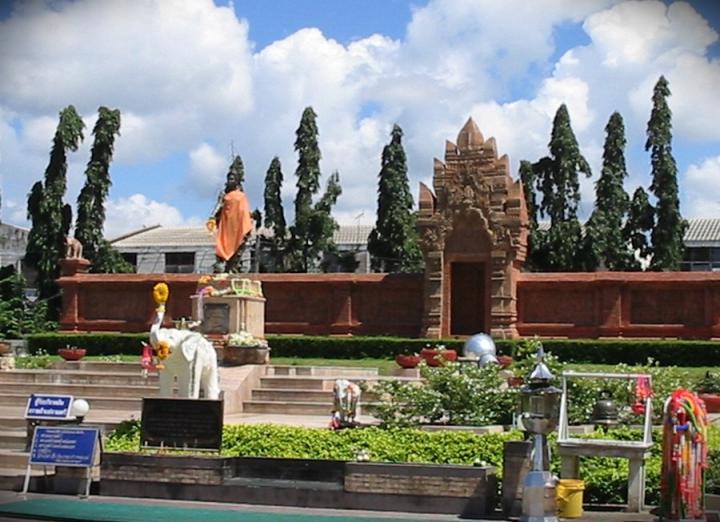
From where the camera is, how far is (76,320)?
39375 millimetres

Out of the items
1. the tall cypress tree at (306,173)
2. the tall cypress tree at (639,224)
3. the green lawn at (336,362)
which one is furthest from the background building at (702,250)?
the green lawn at (336,362)

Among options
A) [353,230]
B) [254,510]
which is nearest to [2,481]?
[254,510]

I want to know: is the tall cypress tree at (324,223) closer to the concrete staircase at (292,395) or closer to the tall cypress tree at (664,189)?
the tall cypress tree at (664,189)

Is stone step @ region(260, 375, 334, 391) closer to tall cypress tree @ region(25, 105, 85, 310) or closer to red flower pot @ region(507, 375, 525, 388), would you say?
red flower pot @ region(507, 375, 525, 388)

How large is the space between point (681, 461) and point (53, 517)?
266 inches

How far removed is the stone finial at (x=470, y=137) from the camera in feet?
116

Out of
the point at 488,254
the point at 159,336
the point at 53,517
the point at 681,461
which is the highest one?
the point at 488,254

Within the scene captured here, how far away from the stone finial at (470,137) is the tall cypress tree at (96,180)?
18.1m

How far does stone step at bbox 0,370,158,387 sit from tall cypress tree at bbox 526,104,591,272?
89.6 ft

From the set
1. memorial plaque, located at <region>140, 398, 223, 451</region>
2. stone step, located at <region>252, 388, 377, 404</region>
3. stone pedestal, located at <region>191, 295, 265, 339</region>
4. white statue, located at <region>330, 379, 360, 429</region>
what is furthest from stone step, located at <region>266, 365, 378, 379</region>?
memorial plaque, located at <region>140, 398, 223, 451</region>

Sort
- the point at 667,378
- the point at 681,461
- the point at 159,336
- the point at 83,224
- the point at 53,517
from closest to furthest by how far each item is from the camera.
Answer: the point at 681,461 → the point at 53,517 → the point at 159,336 → the point at 667,378 → the point at 83,224

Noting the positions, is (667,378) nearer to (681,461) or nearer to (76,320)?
(681,461)

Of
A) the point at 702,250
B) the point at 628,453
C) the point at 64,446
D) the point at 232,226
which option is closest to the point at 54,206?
the point at 232,226

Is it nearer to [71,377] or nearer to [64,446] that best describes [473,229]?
[71,377]
